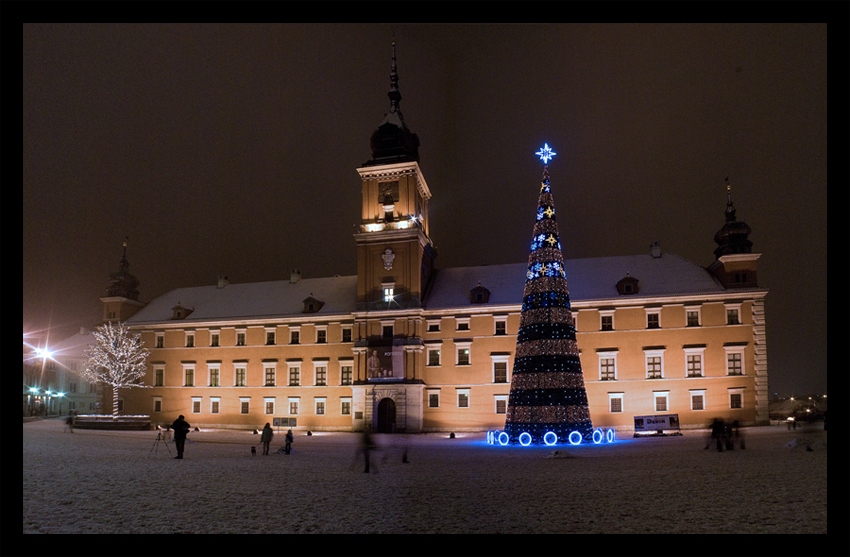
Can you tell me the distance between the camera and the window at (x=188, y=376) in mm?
51750

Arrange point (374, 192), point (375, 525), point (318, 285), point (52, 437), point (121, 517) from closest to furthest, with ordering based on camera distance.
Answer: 1. point (375, 525)
2. point (121, 517)
3. point (52, 437)
4. point (374, 192)
5. point (318, 285)

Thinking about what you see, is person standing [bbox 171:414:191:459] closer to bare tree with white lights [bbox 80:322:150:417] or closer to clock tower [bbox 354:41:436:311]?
clock tower [bbox 354:41:436:311]

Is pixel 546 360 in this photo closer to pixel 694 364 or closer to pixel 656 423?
pixel 656 423

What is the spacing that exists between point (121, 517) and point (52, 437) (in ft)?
84.6

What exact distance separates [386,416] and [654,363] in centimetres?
1887

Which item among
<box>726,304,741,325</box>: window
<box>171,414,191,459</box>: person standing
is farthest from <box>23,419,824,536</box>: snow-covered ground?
<box>726,304,741,325</box>: window

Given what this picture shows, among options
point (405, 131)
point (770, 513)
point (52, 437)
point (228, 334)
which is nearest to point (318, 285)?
point (228, 334)

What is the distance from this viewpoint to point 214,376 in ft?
168

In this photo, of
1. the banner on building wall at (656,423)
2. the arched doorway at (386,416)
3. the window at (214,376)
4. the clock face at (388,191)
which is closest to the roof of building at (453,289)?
the window at (214,376)

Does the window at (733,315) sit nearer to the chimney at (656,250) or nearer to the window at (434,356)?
the chimney at (656,250)

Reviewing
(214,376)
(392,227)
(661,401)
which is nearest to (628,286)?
(661,401)

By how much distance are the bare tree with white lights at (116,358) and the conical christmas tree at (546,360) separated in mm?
34210
